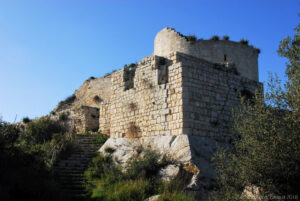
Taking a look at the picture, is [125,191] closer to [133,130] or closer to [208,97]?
[133,130]

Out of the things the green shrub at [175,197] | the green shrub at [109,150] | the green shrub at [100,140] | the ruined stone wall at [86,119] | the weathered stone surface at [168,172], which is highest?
the ruined stone wall at [86,119]

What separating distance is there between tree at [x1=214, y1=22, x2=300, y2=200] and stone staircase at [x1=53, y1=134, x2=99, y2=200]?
511cm

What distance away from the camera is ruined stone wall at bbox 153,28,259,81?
62.2ft

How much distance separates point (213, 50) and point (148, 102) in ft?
26.8

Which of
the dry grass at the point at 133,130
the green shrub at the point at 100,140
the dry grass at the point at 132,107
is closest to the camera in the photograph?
the dry grass at the point at 133,130

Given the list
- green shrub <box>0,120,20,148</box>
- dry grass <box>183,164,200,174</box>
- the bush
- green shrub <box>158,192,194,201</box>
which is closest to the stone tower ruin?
dry grass <box>183,164,200,174</box>

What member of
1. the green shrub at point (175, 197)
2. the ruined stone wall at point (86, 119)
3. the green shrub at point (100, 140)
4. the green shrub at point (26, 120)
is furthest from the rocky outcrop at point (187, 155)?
the green shrub at point (26, 120)

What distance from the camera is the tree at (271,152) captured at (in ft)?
23.5

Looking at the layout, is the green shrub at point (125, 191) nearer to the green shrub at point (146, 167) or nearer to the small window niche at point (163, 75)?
the green shrub at point (146, 167)

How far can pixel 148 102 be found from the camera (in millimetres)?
12695

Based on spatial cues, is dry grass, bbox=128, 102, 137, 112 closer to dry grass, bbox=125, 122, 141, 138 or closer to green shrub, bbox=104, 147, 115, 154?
dry grass, bbox=125, 122, 141, 138

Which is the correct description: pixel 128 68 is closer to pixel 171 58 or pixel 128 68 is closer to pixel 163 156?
pixel 171 58

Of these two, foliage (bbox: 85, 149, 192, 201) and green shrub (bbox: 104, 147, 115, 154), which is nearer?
foliage (bbox: 85, 149, 192, 201)

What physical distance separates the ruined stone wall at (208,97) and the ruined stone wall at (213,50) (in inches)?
227
